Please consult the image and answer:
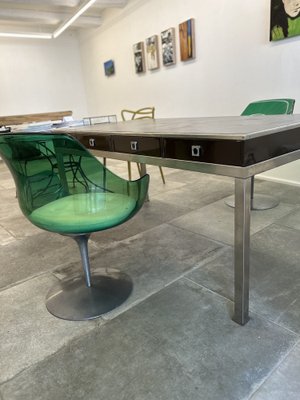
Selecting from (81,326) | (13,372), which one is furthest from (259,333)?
(13,372)

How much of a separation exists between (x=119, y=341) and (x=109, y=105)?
588 cm

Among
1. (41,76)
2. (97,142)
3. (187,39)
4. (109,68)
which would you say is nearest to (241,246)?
(97,142)

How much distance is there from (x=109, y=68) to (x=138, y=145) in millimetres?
5186

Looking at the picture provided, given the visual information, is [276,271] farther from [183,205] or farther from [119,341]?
[183,205]

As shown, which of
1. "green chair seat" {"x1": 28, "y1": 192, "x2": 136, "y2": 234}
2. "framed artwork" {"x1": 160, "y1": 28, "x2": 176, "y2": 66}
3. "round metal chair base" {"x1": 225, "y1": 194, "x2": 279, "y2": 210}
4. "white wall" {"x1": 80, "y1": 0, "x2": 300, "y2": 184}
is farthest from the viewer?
"framed artwork" {"x1": 160, "y1": 28, "x2": 176, "y2": 66}

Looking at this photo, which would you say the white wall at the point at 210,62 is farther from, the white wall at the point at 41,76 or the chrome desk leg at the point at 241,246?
the chrome desk leg at the point at 241,246

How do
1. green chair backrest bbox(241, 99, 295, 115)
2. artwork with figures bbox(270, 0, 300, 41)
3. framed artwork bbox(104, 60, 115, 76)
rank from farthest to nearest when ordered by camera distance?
framed artwork bbox(104, 60, 115, 76) → artwork with figures bbox(270, 0, 300, 41) → green chair backrest bbox(241, 99, 295, 115)

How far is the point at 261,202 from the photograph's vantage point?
110 inches

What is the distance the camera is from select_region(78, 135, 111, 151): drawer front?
5.68ft

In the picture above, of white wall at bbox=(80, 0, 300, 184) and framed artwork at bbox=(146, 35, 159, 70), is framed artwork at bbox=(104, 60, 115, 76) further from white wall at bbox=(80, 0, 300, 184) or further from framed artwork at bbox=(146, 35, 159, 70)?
Answer: framed artwork at bbox=(146, 35, 159, 70)

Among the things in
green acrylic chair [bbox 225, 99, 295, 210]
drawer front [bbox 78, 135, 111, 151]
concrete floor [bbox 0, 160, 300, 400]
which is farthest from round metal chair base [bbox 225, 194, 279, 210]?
drawer front [bbox 78, 135, 111, 151]

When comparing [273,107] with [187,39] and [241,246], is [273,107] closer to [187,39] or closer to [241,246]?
[241,246]

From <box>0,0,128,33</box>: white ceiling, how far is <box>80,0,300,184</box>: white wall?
0.31m

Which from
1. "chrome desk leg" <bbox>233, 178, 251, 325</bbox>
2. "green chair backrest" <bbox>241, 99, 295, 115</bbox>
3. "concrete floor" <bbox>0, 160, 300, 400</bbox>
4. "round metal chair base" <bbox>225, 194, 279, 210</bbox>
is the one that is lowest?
"round metal chair base" <bbox>225, 194, 279, 210</bbox>
